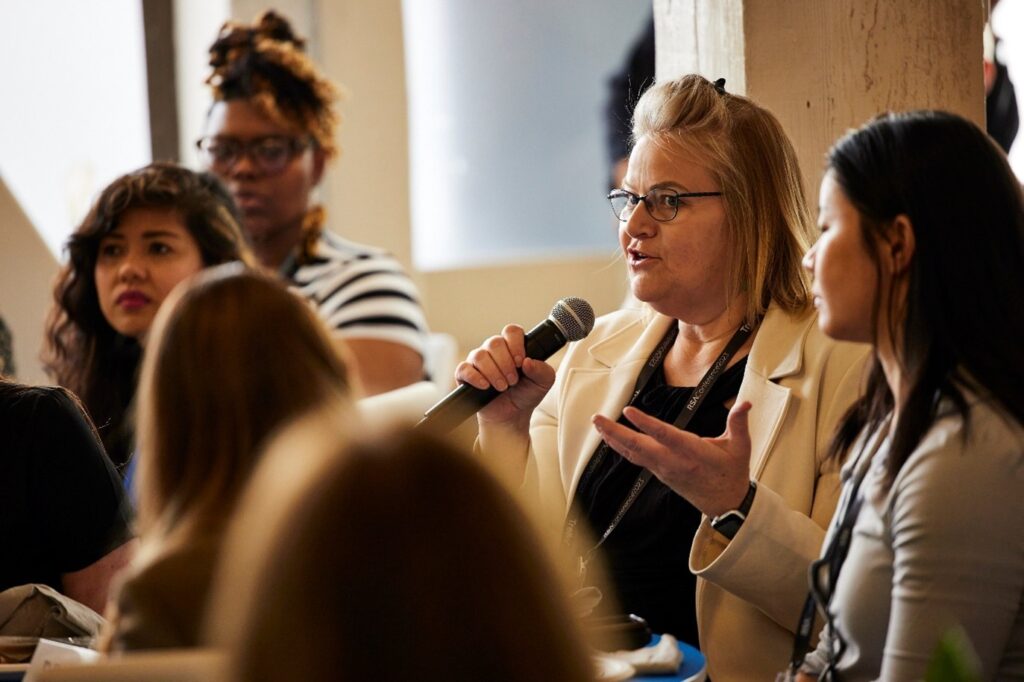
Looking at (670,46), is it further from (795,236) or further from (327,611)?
(327,611)

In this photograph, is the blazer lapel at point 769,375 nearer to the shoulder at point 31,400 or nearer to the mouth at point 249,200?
the shoulder at point 31,400

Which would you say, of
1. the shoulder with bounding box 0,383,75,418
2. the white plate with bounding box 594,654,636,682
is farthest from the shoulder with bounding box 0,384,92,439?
the white plate with bounding box 594,654,636,682

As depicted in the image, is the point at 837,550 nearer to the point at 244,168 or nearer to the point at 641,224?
the point at 641,224

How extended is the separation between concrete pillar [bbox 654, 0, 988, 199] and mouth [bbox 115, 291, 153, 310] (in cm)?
161

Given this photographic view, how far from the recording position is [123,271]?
3.39 meters

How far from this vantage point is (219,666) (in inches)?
31.2

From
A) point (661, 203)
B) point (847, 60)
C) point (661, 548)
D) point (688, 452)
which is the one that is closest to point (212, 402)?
point (688, 452)

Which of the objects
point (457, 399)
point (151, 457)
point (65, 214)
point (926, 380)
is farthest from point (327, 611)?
point (65, 214)

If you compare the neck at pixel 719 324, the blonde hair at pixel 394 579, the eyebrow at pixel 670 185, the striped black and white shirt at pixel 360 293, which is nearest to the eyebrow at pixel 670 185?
the eyebrow at pixel 670 185

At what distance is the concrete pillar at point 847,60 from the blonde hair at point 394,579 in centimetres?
226

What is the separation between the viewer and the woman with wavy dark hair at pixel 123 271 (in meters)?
3.39

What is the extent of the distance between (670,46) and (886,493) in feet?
6.00

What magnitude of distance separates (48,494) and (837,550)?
1.43 m

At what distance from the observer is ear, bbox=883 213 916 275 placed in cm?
176
